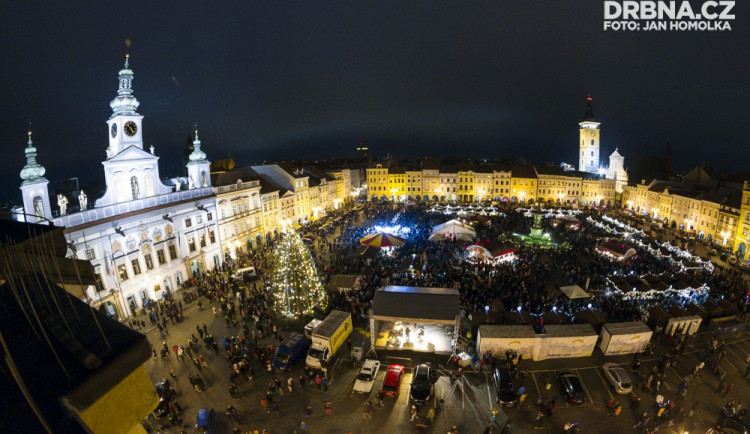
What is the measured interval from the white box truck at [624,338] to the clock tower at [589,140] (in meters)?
75.4

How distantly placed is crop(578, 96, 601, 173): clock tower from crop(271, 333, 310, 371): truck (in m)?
84.5

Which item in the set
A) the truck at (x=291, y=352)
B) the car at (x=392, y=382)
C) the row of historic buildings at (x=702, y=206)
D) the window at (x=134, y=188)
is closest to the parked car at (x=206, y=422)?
the truck at (x=291, y=352)

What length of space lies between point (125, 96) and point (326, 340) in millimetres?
22106

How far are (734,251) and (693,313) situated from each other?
2290 centimetres

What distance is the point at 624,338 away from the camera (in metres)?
17.0

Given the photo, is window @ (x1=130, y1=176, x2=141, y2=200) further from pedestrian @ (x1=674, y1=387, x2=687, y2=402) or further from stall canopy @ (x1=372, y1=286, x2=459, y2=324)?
pedestrian @ (x1=674, y1=387, x2=687, y2=402)

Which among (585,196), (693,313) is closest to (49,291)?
(693,313)

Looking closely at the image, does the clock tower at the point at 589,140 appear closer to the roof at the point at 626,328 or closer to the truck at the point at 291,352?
the roof at the point at 626,328

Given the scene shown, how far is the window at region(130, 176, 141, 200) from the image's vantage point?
24575 mm

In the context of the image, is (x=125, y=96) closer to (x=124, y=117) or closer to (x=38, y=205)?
(x=124, y=117)

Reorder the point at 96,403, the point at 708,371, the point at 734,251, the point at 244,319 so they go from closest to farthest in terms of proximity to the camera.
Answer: the point at 96,403 → the point at 708,371 → the point at 244,319 → the point at 734,251

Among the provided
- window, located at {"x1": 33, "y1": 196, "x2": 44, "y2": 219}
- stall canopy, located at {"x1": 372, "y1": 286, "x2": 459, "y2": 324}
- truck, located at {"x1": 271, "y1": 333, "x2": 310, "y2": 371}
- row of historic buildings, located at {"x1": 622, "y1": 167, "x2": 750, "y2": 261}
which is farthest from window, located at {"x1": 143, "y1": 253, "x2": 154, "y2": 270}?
row of historic buildings, located at {"x1": 622, "y1": 167, "x2": 750, "y2": 261}

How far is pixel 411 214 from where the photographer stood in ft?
174

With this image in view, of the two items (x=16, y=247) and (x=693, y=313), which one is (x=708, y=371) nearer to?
(x=693, y=313)
